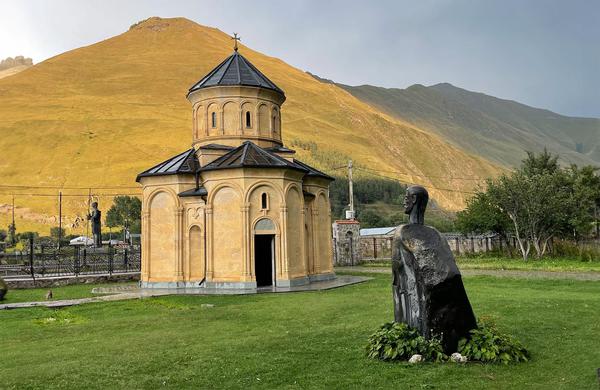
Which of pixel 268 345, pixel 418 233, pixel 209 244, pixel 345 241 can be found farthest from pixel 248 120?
pixel 418 233

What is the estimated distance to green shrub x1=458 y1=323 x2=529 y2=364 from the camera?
24.1 feet

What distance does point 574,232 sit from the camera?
35000 mm

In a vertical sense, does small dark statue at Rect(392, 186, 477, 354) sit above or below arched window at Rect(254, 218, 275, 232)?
below

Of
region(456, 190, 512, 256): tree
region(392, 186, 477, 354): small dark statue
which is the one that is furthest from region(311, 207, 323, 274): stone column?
region(456, 190, 512, 256): tree

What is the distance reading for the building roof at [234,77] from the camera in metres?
24.9

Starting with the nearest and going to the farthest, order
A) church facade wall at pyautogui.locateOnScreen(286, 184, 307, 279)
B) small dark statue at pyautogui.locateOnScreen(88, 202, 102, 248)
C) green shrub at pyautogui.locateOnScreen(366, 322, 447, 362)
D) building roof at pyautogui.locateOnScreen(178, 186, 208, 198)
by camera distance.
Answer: green shrub at pyautogui.locateOnScreen(366, 322, 447, 362) → church facade wall at pyautogui.locateOnScreen(286, 184, 307, 279) → building roof at pyautogui.locateOnScreen(178, 186, 208, 198) → small dark statue at pyautogui.locateOnScreen(88, 202, 102, 248)

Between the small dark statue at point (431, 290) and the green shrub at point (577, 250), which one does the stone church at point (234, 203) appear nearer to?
the small dark statue at point (431, 290)

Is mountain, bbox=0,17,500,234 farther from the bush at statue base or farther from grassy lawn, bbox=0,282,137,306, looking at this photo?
the bush at statue base

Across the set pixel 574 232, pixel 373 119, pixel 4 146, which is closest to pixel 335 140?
pixel 373 119

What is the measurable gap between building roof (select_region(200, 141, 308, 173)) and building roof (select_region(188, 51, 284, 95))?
4139 mm

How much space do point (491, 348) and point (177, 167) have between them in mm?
17950

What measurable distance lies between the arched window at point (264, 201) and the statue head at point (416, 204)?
13.1 meters

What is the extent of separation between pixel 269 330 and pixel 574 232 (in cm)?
3074

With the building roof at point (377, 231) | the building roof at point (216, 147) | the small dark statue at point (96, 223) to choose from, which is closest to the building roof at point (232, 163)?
the building roof at point (216, 147)
